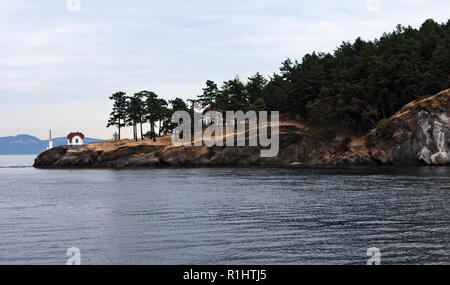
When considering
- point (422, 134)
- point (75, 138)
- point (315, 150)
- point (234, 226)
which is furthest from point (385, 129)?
point (75, 138)

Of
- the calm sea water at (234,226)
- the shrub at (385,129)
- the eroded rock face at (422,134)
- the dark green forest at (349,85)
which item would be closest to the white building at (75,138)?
the dark green forest at (349,85)

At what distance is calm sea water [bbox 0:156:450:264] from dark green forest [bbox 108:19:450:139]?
42.6 metres

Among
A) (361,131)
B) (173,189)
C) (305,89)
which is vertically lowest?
(173,189)

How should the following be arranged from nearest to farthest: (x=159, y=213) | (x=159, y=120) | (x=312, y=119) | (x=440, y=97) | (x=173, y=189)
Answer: (x=159, y=213), (x=173, y=189), (x=440, y=97), (x=312, y=119), (x=159, y=120)

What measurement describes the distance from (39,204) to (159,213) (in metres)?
14.6

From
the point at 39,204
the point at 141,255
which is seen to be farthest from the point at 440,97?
the point at 141,255

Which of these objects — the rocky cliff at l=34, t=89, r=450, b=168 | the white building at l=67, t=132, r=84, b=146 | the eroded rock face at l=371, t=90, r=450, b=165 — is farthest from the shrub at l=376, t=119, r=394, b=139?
the white building at l=67, t=132, r=84, b=146

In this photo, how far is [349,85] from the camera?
314 ft

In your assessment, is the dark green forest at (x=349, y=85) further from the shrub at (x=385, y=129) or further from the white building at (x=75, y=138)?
the white building at (x=75, y=138)

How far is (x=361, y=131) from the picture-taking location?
98.4 metres

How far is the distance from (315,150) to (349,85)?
54.0ft

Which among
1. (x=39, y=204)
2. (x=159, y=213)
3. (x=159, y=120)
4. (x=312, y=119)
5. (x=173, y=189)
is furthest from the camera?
(x=159, y=120)
